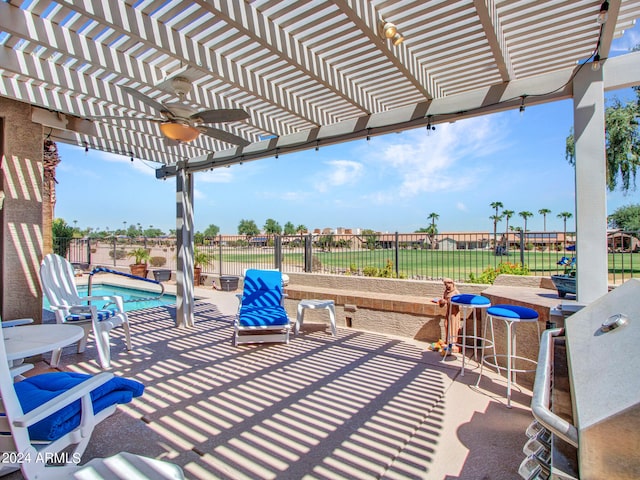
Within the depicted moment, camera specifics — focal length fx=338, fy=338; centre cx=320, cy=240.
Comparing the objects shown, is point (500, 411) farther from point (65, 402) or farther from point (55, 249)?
point (55, 249)

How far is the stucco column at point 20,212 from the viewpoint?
3938mm

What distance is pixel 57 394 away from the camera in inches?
79.6

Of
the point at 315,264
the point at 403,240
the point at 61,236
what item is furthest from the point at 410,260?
the point at 61,236

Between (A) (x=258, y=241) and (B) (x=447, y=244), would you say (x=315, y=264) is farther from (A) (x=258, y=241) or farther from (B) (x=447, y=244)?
(B) (x=447, y=244)

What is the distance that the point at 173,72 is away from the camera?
3.71 meters

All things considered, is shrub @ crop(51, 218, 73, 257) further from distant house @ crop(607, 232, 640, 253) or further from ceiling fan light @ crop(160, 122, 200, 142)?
distant house @ crop(607, 232, 640, 253)

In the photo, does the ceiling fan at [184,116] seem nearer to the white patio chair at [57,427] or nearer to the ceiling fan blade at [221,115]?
the ceiling fan blade at [221,115]

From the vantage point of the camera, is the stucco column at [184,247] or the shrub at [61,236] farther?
the shrub at [61,236]

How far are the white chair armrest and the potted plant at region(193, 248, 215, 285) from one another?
28.6ft

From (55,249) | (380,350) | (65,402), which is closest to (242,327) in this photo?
(380,350)

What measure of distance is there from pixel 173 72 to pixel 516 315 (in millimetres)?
4237

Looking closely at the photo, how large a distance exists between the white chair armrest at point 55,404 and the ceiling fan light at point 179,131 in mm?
2391

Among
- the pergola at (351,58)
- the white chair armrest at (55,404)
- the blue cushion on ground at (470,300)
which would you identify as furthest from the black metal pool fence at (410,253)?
the white chair armrest at (55,404)

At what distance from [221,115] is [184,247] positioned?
3.30m
